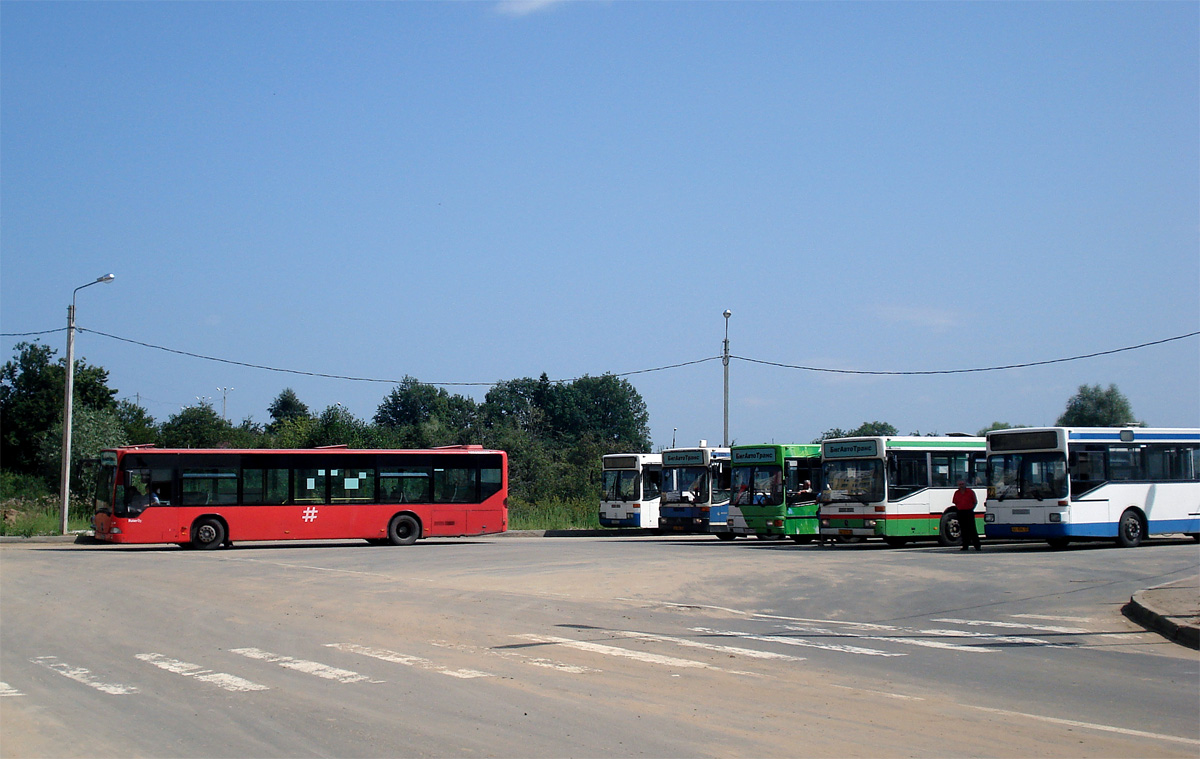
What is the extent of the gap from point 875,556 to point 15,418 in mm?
56950

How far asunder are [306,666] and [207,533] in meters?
20.3

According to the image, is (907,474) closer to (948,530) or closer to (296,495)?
(948,530)

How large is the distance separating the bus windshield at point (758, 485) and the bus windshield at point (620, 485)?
730cm

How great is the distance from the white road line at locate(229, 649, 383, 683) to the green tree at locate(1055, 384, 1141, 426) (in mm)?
64522

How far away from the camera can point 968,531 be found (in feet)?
81.3

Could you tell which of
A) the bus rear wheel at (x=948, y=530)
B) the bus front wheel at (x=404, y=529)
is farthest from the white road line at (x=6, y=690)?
the bus rear wheel at (x=948, y=530)

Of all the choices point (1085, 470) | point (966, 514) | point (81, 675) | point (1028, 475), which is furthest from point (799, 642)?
point (1085, 470)

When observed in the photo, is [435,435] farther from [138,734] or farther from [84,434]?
[138,734]

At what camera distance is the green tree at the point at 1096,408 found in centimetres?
6725

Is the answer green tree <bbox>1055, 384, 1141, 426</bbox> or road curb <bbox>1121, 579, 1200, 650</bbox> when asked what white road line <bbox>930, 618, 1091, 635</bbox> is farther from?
green tree <bbox>1055, 384, 1141, 426</bbox>

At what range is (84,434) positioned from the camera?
5247 cm

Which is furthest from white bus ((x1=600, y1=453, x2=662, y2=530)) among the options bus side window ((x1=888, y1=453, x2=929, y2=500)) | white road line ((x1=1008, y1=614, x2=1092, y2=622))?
white road line ((x1=1008, y1=614, x2=1092, y2=622))

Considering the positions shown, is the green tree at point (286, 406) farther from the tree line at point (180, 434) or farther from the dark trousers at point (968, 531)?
the dark trousers at point (968, 531)

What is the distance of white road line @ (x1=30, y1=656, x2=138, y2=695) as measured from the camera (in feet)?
28.8
